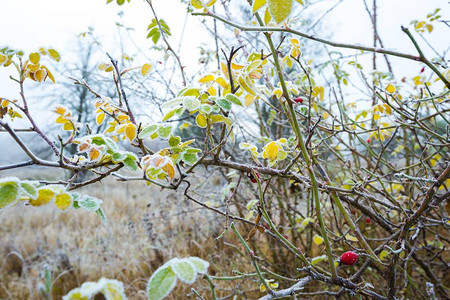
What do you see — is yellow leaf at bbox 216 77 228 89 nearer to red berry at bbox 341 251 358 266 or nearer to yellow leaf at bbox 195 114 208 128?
yellow leaf at bbox 195 114 208 128

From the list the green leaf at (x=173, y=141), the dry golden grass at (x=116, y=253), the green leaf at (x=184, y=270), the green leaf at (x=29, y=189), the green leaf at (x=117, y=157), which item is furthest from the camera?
the dry golden grass at (x=116, y=253)

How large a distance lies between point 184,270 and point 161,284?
0.10 feet

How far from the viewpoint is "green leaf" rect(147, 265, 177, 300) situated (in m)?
0.34

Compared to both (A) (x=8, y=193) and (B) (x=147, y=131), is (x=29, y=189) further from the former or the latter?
(B) (x=147, y=131)

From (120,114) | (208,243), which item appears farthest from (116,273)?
(120,114)

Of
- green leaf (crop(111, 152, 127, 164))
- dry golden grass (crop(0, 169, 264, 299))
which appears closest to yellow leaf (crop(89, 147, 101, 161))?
green leaf (crop(111, 152, 127, 164))

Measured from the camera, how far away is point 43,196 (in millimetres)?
481

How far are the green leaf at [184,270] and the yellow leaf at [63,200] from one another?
0.24 meters

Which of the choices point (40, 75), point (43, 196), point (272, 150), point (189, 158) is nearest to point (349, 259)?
point (272, 150)

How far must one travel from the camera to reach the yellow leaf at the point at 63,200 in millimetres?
490

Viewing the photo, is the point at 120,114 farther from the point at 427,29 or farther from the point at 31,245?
the point at 31,245

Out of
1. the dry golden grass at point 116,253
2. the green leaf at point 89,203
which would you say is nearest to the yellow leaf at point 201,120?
the green leaf at point 89,203

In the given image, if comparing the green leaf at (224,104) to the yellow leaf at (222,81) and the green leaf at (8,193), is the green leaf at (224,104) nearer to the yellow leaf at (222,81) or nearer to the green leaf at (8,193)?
the yellow leaf at (222,81)

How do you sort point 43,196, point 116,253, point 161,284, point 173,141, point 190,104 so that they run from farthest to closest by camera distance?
1. point 116,253
2. point 173,141
3. point 190,104
4. point 43,196
5. point 161,284
